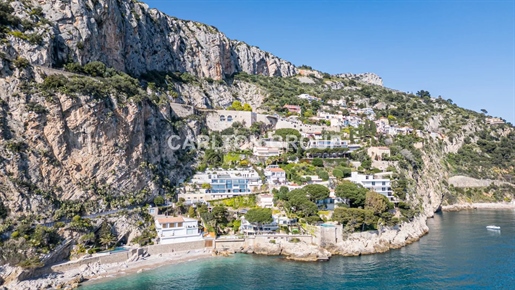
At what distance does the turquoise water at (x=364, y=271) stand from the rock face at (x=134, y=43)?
101ft

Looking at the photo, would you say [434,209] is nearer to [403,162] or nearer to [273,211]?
[403,162]

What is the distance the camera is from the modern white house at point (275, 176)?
51594 millimetres

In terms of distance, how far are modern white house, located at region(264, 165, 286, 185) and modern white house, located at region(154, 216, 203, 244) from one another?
48.1ft

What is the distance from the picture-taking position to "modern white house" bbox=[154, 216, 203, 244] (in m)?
39.4

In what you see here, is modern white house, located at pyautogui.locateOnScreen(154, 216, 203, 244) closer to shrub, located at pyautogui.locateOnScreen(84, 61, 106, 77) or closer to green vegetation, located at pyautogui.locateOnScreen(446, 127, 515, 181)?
shrub, located at pyautogui.locateOnScreen(84, 61, 106, 77)

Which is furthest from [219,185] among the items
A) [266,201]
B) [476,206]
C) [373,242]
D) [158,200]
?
[476,206]

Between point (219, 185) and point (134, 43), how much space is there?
1319 inches

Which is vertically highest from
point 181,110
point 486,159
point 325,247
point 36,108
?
point 181,110

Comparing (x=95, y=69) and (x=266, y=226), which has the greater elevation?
(x=95, y=69)

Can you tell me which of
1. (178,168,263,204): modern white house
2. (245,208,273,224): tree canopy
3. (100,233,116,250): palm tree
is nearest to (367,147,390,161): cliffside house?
(178,168,263,204): modern white house

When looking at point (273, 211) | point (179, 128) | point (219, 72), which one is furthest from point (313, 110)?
point (273, 211)

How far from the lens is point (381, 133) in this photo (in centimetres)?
7350

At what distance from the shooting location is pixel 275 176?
171 feet

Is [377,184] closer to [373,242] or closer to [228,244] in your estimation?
[373,242]
